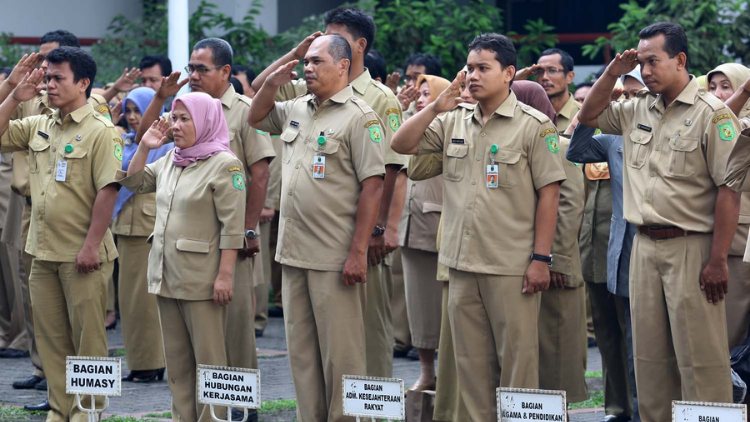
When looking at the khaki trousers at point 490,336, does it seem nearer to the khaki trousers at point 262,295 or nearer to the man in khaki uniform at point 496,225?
the man in khaki uniform at point 496,225

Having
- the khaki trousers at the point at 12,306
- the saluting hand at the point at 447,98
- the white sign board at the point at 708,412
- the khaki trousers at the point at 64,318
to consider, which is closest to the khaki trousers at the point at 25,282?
the khaki trousers at the point at 64,318

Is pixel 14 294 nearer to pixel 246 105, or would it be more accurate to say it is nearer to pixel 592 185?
pixel 246 105

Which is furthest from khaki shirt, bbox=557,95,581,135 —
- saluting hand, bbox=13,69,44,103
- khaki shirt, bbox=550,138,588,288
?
saluting hand, bbox=13,69,44,103

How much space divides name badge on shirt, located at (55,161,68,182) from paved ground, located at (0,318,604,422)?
1.51 m

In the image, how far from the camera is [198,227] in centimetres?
620

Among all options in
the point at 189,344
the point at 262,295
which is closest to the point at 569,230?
the point at 189,344

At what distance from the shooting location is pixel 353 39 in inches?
266

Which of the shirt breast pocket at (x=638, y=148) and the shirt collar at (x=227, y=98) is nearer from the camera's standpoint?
the shirt breast pocket at (x=638, y=148)

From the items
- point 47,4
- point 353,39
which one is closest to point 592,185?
point 353,39

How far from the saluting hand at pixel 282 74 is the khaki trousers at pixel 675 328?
2.00m

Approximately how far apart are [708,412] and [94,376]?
3008mm

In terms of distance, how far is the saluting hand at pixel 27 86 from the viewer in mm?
6680

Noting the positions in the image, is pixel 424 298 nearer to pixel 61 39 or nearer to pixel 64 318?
pixel 64 318

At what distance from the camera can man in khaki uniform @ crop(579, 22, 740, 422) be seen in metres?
5.59
